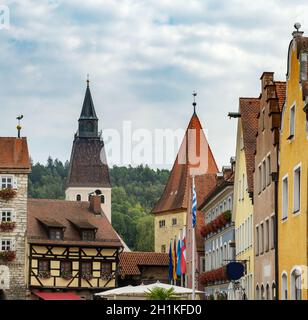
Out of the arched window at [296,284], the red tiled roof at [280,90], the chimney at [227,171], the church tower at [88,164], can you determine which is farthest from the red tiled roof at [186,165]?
the arched window at [296,284]

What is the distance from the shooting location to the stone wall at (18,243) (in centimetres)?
6631

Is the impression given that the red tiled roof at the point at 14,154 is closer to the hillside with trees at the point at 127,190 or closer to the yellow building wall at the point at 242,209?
the yellow building wall at the point at 242,209

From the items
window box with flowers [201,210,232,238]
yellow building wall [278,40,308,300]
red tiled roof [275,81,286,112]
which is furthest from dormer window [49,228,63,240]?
yellow building wall [278,40,308,300]

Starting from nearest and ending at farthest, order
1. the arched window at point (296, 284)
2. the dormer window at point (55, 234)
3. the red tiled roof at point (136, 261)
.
Answer: the arched window at point (296, 284), the dormer window at point (55, 234), the red tiled roof at point (136, 261)

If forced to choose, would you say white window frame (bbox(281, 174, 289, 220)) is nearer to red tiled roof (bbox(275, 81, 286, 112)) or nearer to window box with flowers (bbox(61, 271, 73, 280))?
red tiled roof (bbox(275, 81, 286, 112))

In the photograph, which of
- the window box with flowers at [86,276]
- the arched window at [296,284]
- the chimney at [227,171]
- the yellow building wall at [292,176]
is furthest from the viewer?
the window box with flowers at [86,276]

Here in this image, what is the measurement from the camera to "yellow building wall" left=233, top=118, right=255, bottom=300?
4019 cm

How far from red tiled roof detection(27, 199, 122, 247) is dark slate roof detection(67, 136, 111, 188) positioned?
4465cm

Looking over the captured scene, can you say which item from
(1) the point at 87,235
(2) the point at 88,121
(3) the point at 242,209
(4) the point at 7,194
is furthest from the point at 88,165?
(3) the point at 242,209

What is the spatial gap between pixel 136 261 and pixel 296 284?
4793cm

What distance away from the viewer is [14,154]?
69.0m
